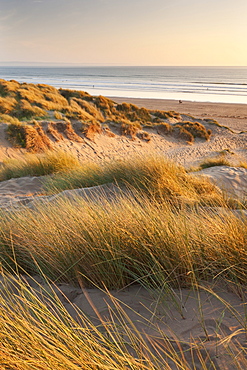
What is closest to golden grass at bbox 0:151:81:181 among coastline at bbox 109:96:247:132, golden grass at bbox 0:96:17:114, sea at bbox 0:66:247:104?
golden grass at bbox 0:96:17:114

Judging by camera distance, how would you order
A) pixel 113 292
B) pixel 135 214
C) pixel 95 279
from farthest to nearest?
pixel 135 214 → pixel 95 279 → pixel 113 292

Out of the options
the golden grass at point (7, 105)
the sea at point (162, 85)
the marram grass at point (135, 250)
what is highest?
the sea at point (162, 85)

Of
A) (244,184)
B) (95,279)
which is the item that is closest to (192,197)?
(95,279)

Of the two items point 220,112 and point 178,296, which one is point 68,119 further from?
point 220,112

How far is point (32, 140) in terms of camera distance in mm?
11219

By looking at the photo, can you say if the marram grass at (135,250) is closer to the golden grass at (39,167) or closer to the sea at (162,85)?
the golden grass at (39,167)

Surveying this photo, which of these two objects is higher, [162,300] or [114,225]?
[114,225]

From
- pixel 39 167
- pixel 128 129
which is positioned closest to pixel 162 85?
pixel 128 129

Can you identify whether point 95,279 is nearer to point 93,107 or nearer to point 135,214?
point 135,214

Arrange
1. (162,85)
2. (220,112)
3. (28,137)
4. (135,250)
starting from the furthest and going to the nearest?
1. (162,85)
2. (220,112)
3. (28,137)
4. (135,250)

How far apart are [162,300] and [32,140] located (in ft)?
33.6

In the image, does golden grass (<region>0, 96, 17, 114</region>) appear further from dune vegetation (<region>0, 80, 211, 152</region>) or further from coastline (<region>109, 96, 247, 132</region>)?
coastline (<region>109, 96, 247, 132</region>)

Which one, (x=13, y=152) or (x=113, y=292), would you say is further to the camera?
(x=13, y=152)

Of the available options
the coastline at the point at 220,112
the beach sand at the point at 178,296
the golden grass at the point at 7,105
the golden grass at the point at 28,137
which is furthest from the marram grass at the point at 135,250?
the coastline at the point at 220,112
